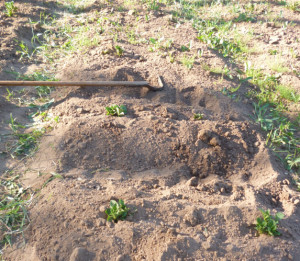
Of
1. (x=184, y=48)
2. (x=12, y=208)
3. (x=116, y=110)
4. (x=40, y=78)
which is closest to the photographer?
(x=12, y=208)

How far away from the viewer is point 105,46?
4156 millimetres

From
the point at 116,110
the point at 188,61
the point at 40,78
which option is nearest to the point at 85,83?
the point at 116,110

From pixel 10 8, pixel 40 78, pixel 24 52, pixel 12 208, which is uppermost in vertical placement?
pixel 10 8

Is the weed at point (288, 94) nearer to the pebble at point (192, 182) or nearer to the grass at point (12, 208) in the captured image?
the pebble at point (192, 182)

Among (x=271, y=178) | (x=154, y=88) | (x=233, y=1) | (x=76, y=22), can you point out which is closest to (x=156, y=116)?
(x=154, y=88)

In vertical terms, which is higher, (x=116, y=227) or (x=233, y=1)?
(x=233, y=1)

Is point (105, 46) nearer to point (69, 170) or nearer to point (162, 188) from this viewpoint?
point (69, 170)

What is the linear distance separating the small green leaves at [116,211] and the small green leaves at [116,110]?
109cm

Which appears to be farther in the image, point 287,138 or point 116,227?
point 287,138

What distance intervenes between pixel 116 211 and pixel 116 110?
3.93ft

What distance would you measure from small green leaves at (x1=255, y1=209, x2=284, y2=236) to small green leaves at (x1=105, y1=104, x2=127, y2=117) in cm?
158

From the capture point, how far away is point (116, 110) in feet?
10.2

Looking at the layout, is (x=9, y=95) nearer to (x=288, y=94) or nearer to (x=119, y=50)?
(x=119, y=50)

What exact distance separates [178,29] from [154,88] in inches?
67.2
